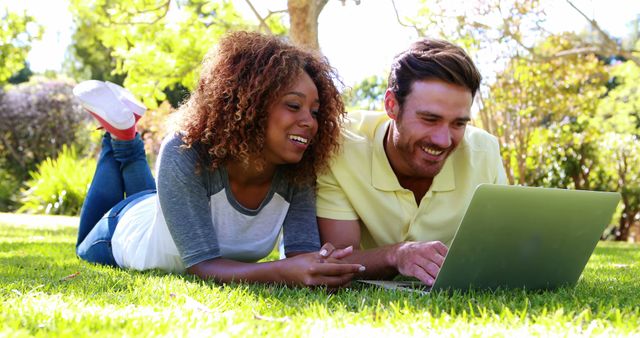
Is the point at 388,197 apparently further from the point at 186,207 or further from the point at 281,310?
the point at 281,310

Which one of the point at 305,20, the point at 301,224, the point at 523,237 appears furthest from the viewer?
the point at 305,20

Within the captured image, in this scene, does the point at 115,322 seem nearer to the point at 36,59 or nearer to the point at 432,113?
the point at 432,113

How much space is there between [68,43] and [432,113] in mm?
27908

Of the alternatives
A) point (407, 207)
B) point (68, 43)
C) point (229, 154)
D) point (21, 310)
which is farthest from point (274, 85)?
point (68, 43)

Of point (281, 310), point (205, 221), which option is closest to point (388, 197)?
point (205, 221)

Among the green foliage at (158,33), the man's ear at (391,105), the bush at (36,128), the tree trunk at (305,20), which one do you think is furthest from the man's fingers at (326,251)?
the bush at (36,128)

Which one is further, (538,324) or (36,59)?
(36,59)

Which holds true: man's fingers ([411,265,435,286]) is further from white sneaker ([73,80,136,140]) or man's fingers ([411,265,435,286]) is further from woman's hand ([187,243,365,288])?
white sneaker ([73,80,136,140])

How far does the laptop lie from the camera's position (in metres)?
2.45

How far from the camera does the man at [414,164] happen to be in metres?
3.32

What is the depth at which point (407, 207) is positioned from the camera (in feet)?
11.7

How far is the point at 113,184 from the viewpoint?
183 inches

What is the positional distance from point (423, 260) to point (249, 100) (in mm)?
1042

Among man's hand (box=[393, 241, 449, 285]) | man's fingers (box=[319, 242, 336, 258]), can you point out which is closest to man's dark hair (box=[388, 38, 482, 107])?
man's hand (box=[393, 241, 449, 285])
